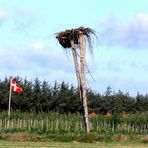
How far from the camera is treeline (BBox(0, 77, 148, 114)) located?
82500 millimetres

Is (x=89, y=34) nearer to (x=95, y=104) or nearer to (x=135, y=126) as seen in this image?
(x=135, y=126)

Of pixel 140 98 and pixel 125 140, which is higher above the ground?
pixel 140 98

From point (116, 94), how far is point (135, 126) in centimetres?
3615

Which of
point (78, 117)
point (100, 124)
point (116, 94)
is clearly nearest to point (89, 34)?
point (100, 124)

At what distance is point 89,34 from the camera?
25750mm

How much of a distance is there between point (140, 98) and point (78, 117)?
3486cm

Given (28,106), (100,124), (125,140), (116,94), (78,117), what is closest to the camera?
(125,140)

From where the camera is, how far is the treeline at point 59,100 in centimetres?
8250

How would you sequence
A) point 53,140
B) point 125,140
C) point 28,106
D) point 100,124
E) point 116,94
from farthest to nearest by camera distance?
point 116,94
point 28,106
point 100,124
point 125,140
point 53,140

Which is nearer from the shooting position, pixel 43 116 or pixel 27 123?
pixel 27 123

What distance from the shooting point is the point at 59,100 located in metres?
84.8

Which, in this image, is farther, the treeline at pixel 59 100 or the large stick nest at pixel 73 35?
the treeline at pixel 59 100

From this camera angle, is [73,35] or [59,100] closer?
[73,35]

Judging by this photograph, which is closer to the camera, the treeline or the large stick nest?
the large stick nest
